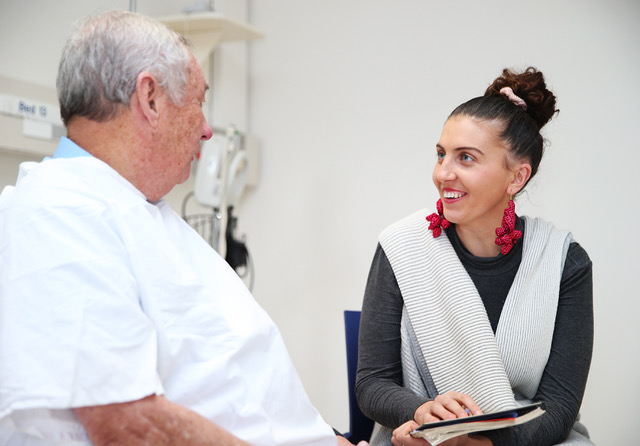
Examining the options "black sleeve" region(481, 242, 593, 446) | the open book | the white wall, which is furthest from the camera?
the white wall

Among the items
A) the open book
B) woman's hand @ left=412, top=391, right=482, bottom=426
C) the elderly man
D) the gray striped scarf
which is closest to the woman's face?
the gray striped scarf

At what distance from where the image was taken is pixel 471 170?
1.58m

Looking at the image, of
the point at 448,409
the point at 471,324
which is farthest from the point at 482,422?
the point at 471,324

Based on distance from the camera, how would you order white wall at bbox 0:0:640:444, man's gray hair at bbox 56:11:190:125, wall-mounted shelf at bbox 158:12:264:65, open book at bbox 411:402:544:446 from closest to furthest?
man's gray hair at bbox 56:11:190:125 → open book at bbox 411:402:544:446 → white wall at bbox 0:0:640:444 → wall-mounted shelf at bbox 158:12:264:65

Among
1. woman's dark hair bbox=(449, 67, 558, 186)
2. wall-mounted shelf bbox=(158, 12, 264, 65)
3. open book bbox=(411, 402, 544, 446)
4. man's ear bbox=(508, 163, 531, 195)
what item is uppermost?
wall-mounted shelf bbox=(158, 12, 264, 65)

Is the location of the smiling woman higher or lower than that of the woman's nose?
lower

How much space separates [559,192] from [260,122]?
A: 149cm

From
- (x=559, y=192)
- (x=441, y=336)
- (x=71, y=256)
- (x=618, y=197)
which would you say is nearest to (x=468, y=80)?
(x=559, y=192)

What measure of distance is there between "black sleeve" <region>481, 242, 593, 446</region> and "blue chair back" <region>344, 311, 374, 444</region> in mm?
505

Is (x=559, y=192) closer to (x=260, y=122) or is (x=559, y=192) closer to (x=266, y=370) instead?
(x=260, y=122)

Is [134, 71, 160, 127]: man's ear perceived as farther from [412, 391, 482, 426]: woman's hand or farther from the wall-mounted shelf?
the wall-mounted shelf

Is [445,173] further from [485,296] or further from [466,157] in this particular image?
[485,296]

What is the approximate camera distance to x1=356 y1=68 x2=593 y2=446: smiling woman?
1.50 m

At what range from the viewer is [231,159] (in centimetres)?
263
